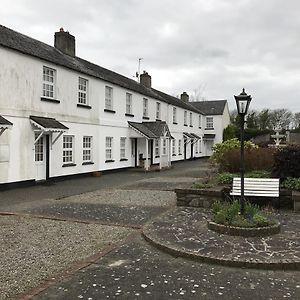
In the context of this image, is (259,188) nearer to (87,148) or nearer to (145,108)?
(87,148)

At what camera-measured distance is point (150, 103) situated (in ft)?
96.1

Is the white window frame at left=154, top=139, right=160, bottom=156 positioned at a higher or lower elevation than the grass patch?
higher

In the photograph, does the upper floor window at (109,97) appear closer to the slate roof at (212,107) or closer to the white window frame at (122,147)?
the white window frame at (122,147)

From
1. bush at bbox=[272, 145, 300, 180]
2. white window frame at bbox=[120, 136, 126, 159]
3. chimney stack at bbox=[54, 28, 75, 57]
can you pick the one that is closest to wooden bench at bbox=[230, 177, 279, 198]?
bush at bbox=[272, 145, 300, 180]

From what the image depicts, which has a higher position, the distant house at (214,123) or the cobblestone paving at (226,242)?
the distant house at (214,123)

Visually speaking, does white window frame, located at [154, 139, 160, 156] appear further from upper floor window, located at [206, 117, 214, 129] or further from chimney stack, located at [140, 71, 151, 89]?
upper floor window, located at [206, 117, 214, 129]

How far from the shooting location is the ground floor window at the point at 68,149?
60.7ft

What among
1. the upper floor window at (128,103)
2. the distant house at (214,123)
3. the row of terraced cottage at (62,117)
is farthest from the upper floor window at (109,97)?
the distant house at (214,123)

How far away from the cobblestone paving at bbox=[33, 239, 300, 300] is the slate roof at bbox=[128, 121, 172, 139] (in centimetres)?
1918

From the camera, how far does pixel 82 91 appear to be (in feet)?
65.3

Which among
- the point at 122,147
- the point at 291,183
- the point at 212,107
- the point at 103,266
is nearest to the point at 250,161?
the point at 291,183

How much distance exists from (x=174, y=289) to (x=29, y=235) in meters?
3.99

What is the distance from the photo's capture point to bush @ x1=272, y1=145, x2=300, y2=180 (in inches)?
424

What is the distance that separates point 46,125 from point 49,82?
8.80ft
